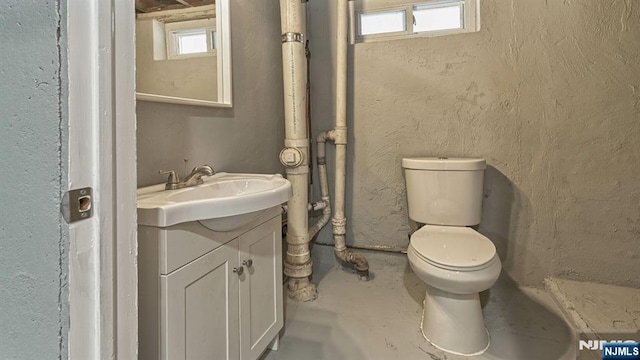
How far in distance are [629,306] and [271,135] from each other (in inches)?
77.7

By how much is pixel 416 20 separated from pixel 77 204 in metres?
2.07

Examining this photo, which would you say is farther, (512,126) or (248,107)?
(512,126)

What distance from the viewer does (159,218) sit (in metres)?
0.82

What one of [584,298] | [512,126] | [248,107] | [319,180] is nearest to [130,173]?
[248,107]

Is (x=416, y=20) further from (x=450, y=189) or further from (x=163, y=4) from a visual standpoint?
(x=163, y=4)

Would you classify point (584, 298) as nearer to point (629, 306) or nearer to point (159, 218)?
point (629, 306)

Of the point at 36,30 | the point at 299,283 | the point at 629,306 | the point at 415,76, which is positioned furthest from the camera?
the point at 415,76

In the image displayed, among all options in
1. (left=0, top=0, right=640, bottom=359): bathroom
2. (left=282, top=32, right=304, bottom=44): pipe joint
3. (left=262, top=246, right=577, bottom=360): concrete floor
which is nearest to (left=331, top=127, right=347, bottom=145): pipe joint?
(left=0, top=0, right=640, bottom=359): bathroom

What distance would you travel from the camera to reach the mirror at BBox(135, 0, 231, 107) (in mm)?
1200

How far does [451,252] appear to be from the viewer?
1.42 metres

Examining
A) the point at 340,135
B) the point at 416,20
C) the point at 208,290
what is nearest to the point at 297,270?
the point at 340,135

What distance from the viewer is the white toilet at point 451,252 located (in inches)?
52.5

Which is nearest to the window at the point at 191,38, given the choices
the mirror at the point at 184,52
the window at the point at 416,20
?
the mirror at the point at 184,52

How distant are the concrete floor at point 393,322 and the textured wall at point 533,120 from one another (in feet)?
0.76
